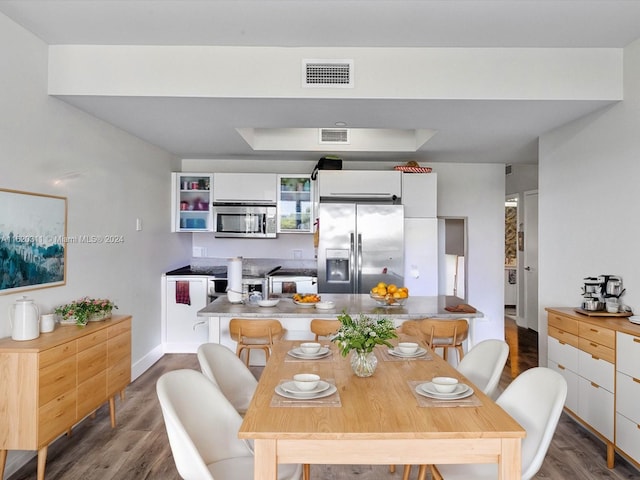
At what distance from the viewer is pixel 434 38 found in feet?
10.3

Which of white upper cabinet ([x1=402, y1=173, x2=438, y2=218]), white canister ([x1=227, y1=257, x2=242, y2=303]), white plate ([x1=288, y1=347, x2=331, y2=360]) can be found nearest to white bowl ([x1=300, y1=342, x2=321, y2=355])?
white plate ([x1=288, y1=347, x2=331, y2=360])

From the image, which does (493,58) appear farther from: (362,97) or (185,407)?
(185,407)

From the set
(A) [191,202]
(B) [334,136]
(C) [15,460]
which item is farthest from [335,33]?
(A) [191,202]

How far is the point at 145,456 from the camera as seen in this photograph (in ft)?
10.0

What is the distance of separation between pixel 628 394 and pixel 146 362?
4332 mm

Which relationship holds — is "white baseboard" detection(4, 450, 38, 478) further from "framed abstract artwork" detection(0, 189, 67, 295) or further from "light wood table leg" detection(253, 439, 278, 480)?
"light wood table leg" detection(253, 439, 278, 480)

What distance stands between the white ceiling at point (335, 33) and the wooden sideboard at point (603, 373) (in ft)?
5.21

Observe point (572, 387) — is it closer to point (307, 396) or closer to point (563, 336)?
point (563, 336)

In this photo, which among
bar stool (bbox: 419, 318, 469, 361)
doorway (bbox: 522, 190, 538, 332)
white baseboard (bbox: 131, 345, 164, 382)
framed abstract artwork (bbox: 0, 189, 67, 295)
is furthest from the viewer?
doorway (bbox: 522, 190, 538, 332)

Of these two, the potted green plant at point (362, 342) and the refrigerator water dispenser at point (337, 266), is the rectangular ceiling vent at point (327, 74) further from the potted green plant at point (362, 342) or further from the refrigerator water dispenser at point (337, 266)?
the refrigerator water dispenser at point (337, 266)

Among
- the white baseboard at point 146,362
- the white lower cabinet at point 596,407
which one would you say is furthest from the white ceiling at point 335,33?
the white baseboard at point 146,362

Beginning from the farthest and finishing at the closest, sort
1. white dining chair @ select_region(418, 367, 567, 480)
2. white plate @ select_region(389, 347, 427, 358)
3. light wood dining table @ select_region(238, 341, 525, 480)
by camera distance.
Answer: white plate @ select_region(389, 347, 427, 358) → white dining chair @ select_region(418, 367, 567, 480) → light wood dining table @ select_region(238, 341, 525, 480)

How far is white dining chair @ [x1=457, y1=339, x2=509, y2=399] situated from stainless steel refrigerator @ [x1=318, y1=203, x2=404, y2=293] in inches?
105

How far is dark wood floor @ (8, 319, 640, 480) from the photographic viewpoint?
2834 millimetres
